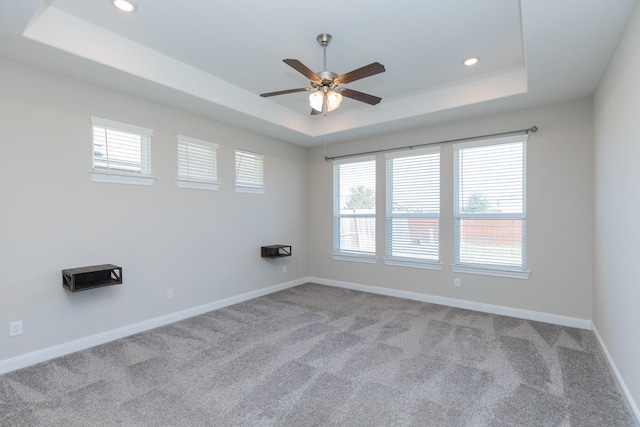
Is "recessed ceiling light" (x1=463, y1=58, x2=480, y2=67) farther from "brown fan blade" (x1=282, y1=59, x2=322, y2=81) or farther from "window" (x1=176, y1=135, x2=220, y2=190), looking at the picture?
"window" (x1=176, y1=135, x2=220, y2=190)

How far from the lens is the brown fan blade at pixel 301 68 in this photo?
2.33m

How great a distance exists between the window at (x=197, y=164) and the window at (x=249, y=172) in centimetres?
40

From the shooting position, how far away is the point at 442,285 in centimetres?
453

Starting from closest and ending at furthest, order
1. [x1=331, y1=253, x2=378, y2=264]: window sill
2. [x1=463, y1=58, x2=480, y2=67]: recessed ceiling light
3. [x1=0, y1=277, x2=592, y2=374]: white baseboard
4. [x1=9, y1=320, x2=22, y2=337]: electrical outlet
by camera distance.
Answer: [x1=9, y1=320, x2=22, y2=337]: electrical outlet → [x1=0, y1=277, x2=592, y2=374]: white baseboard → [x1=463, y1=58, x2=480, y2=67]: recessed ceiling light → [x1=331, y1=253, x2=378, y2=264]: window sill

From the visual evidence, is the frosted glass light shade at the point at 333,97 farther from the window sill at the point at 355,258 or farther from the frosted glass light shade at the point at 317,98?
the window sill at the point at 355,258

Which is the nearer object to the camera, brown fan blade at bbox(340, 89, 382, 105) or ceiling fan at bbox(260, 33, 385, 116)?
ceiling fan at bbox(260, 33, 385, 116)

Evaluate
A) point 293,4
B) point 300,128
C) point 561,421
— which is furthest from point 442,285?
point 293,4

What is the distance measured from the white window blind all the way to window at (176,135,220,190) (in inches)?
16.3

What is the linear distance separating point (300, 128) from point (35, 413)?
4.28 m

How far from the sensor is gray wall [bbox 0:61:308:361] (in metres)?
2.71

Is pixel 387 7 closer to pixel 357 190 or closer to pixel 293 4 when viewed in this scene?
pixel 293 4

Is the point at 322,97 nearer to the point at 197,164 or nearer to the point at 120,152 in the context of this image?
the point at 197,164

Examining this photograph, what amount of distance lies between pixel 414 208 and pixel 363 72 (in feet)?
9.21

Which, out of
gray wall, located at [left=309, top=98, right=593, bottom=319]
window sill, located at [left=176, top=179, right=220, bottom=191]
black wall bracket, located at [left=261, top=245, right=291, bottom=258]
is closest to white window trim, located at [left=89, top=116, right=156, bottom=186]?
window sill, located at [left=176, top=179, right=220, bottom=191]
